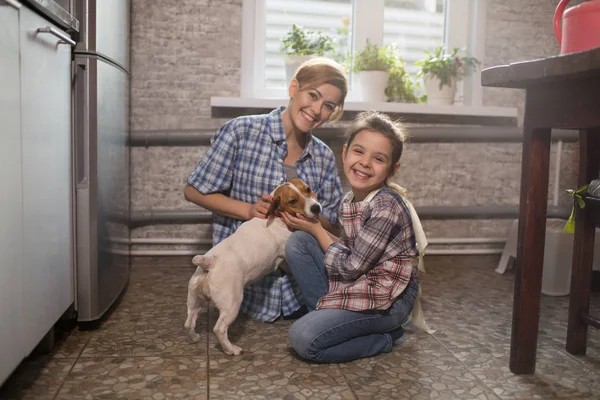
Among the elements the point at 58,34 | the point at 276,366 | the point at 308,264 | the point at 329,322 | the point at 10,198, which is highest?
the point at 58,34

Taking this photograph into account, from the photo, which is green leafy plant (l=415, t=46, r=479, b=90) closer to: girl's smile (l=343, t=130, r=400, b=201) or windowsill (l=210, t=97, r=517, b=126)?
windowsill (l=210, t=97, r=517, b=126)

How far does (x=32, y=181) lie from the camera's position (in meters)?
1.49

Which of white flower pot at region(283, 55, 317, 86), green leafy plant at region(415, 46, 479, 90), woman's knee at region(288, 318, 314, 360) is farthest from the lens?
green leafy plant at region(415, 46, 479, 90)

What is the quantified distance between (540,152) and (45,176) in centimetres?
136

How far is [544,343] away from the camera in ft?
6.46

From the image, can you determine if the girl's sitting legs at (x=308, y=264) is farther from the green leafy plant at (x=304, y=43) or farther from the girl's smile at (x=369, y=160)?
the green leafy plant at (x=304, y=43)

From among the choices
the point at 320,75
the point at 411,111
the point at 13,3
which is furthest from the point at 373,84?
the point at 13,3

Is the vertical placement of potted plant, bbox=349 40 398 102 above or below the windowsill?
above

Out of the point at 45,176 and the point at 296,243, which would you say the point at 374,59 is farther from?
the point at 45,176

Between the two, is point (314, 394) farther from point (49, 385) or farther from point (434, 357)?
point (49, 385)

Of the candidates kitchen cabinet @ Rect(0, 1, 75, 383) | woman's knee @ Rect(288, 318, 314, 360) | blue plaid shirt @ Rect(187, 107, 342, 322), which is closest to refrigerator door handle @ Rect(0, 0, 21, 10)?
kitchen cabinet @ Rect(0, 1, 75, 383)

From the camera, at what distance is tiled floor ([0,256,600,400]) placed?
5.09 ft

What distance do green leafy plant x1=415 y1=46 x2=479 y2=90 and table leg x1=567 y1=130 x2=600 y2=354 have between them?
1468 millimetres

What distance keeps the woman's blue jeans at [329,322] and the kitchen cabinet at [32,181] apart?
71 centimetres
